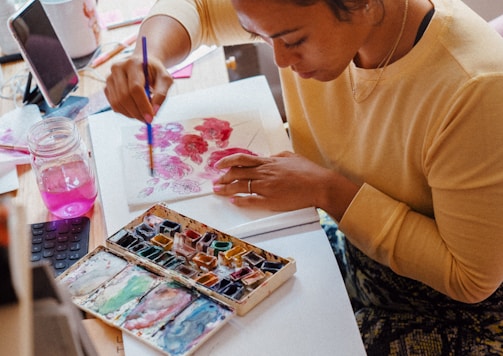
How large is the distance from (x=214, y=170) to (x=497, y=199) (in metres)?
0.45

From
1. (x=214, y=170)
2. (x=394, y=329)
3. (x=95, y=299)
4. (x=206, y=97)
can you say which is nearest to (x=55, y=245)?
(x=95, y=299)

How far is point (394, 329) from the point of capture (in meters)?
1.11

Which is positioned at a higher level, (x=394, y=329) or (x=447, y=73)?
(x=447, y=73)

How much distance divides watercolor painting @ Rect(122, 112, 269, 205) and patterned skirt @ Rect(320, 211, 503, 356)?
29cm

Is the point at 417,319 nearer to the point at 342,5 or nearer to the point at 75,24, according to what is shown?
the point at 342,5

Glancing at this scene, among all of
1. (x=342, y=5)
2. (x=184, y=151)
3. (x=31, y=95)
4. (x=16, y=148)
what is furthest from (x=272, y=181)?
(x=31, y=95)

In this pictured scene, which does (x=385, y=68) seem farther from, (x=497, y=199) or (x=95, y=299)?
(x=95, y=299)

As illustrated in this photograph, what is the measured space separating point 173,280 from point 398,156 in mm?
415

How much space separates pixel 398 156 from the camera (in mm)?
1063

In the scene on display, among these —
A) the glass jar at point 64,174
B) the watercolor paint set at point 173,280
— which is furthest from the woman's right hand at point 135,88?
the watercolor paint set at point 173,280

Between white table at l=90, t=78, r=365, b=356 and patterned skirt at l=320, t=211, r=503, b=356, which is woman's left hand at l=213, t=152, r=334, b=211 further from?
patterned skirt at l=320, t=211, r=503, b=356

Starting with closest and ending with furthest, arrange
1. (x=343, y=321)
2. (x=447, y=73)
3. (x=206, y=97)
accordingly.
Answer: (x=343, y=321) < (x=447, y=73) < (x=206, y=97)

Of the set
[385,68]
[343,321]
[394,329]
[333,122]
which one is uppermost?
[385,68]

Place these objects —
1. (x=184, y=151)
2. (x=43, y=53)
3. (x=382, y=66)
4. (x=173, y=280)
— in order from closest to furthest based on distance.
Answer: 1. (x=173, y=280)
2. (x=382, y=66)
3. (x=184, y=151)
4. (x=43, y=53)
